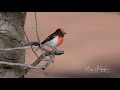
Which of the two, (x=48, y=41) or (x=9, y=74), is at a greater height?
(x=48, y=41)

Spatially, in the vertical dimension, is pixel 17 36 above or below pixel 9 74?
above

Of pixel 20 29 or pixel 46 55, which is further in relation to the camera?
pixel 20 29

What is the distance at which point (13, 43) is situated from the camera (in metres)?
4.96

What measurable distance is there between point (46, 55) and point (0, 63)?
0.74m

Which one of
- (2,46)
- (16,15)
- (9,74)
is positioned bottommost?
(9,74)

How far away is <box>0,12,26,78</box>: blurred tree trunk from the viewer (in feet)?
16.0

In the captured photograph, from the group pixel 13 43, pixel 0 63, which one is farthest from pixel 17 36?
pixel 0 63

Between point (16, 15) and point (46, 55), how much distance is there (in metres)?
0.87

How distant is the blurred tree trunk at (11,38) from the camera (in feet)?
16.0

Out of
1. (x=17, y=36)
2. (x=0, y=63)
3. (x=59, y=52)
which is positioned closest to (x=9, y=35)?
(x=17, y=36)

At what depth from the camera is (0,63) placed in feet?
15.8

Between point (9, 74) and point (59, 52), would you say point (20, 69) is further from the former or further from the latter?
point (59, 52)

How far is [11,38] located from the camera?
4914mm

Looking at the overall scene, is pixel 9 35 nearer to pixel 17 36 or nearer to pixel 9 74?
pixel 17 36
